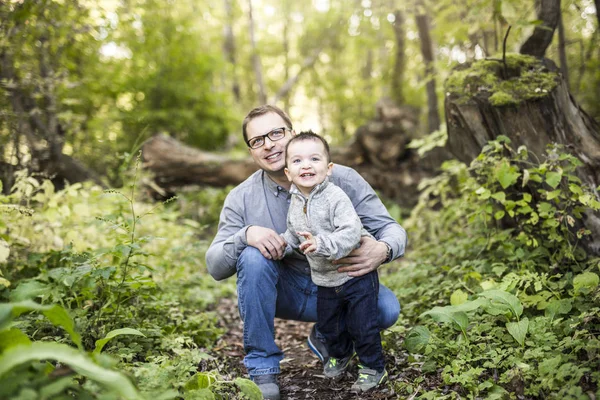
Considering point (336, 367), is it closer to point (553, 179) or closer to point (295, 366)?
point (295, 366)

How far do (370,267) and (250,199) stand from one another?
0.99 m

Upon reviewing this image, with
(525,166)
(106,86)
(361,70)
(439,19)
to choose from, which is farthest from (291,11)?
(525,166)

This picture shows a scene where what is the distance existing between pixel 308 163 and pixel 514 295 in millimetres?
1477

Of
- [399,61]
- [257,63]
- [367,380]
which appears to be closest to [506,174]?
[367,380]

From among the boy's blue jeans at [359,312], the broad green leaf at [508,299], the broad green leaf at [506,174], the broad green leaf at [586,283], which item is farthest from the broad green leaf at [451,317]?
the broad green leaf at [506,174]

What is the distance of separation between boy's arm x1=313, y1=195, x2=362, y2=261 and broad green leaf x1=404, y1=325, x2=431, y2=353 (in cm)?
75

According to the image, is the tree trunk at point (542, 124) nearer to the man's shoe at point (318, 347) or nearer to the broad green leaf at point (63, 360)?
the man's shoe at point (318, 347)

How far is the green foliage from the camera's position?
235 cm

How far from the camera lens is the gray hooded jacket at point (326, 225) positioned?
2.60 m

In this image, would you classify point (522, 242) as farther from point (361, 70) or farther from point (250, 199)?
point (361, 70)

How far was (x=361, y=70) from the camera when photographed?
20.0 meters

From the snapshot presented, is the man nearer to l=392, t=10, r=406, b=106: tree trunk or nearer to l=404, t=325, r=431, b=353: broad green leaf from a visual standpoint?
l=404, t=325, r=431, b=353: broad green leaf

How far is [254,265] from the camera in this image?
2836mm

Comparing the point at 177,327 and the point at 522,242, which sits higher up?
the point at 522,242
